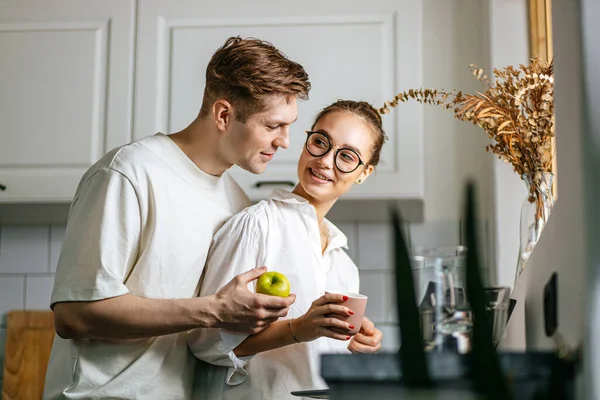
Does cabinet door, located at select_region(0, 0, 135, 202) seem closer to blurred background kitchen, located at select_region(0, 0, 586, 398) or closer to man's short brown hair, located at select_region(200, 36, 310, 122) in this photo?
blurred background kitchen, located at select_region(0, 0, 586, 398)

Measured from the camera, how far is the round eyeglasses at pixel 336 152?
66.6 inches

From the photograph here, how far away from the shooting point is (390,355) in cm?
47

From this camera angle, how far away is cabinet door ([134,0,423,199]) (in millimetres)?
2504

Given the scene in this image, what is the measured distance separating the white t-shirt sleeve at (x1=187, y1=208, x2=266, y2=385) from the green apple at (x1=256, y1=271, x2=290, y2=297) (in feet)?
0.29

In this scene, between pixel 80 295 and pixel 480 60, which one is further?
pixel 480 60

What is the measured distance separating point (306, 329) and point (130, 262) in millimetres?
385

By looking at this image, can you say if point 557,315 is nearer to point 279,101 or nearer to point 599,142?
point 599,142

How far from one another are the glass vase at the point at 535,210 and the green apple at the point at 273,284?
49 cm

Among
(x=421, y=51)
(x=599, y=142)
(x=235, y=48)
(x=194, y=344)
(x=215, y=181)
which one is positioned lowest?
(x=194, y=344)

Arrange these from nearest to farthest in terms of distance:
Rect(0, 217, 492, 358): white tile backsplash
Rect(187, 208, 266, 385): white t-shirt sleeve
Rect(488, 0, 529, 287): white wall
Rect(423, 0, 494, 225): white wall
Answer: Rect(187, 208, 266, 385): white t-shirt sleeve, Rect(488, 0, 529, 287): white wall, Rect(423, 0, 494, 225): white wall, Rect(0, 217, 492, 358): white tile backsplash

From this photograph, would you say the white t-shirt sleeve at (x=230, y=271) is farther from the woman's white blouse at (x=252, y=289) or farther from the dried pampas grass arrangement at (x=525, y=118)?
the dried pampas grass arrangement at (x=525, y=118)

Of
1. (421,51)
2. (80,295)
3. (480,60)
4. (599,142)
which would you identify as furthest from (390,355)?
(480,60)

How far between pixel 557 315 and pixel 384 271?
2282 mm

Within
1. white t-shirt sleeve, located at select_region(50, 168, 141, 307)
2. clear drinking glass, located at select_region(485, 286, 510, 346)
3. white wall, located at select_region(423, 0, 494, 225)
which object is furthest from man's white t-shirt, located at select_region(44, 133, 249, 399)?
white wall, located at select_region(423, 0, 494, 225)
